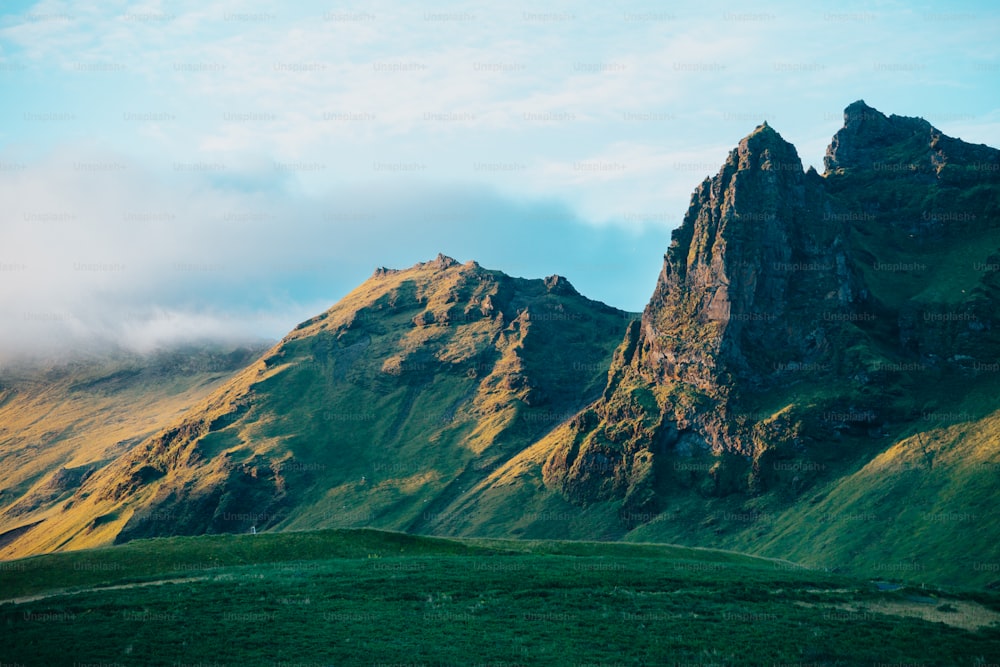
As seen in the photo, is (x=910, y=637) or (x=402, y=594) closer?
(x=910, y=637)

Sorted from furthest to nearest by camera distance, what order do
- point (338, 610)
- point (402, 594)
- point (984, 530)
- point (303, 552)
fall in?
1. point (984, 530)
2. point (303, 552)
3. point (402, 594)
4. point (338, 610)

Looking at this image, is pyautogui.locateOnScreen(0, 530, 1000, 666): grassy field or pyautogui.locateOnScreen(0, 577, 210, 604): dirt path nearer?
pyautogui.locateOnScreen(0, 530, 1000, 666): grassy field

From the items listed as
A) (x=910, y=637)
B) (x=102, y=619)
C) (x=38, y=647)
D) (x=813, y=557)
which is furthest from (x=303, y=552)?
(x=813, y=557)

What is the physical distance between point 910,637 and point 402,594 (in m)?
35.8

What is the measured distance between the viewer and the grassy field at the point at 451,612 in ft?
180

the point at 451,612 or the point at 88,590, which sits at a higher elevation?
the point at 88,590

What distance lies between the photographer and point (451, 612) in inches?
2534

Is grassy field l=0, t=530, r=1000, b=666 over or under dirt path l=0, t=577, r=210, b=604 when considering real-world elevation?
under

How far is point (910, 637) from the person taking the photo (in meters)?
60.5

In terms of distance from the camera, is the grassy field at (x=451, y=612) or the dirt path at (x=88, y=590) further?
the dirt path at (x=88, y=590)

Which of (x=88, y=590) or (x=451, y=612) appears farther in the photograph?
(x=88, y=590)

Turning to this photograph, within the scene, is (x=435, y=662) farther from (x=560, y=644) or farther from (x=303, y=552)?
(x=303, y=552)

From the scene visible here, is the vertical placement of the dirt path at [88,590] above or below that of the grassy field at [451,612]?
above

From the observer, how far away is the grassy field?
55000 millimetres
